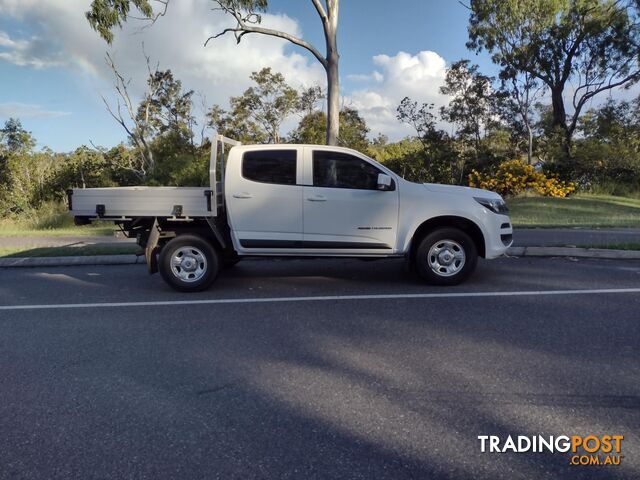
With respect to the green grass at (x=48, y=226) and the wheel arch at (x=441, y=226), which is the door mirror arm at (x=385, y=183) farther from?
the green grass at (x=48, y=226)

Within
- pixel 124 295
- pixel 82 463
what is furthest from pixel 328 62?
pixel 82 463

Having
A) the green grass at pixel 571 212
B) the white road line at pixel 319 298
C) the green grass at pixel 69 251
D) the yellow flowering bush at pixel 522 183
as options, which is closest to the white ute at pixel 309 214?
the white road line at pixel 319 298

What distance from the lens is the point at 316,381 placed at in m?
3.90

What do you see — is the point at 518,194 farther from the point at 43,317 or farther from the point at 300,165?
the point at 43,317

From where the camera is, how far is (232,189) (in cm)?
688

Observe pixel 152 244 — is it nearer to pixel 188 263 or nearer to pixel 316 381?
pixel 188 263

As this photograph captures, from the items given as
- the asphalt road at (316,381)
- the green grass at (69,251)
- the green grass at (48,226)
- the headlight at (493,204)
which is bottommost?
the asphalt road at (316,381)

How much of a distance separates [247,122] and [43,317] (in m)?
24.8

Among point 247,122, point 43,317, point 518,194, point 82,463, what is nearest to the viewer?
point 82,463

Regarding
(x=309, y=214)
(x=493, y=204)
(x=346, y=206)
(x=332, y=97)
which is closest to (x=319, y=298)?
(x=309, y=214)

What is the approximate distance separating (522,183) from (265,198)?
16854mm

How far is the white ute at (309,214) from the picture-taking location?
268 inches

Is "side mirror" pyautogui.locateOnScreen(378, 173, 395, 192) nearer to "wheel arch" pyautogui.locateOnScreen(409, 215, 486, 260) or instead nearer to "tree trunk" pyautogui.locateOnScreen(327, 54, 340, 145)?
"wheel arch" pyautogui.locateOnScreen(409, 215, 486, 260)

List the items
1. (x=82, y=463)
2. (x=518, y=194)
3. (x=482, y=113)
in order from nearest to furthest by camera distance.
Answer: (x=82, y=463) < (x=518, y=194) < (x=482, y=113)
